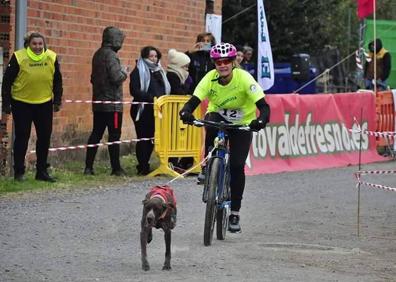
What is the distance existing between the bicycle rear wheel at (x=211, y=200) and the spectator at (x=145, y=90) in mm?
5632

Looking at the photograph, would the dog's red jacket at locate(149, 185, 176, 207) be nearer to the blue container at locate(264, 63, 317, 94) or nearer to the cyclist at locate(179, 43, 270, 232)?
the cyclist at locate(179, 43, 270, 232)

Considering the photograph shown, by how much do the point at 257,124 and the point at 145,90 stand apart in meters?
5.96

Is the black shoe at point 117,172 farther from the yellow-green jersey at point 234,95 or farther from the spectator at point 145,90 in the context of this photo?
the yellow-green jersey at point 234,95

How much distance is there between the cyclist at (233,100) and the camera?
385 inches

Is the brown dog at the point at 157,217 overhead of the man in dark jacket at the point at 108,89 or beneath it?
beneath

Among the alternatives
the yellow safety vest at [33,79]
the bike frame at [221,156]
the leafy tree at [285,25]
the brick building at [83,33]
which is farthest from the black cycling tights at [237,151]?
the leafy tree at [285,25]

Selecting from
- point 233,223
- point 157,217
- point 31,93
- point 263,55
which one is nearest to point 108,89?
point 31,93

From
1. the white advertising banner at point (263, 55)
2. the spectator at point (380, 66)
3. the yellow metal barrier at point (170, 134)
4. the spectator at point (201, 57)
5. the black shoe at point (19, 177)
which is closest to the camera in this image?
the black shoe at point (19, 177)

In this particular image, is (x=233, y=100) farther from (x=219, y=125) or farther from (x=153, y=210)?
(x=153, y=210)

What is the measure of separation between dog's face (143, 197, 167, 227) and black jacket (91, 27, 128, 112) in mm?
6539

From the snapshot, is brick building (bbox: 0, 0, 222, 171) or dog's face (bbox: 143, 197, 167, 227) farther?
brick building (bbox: 0, 0, 222, 171)

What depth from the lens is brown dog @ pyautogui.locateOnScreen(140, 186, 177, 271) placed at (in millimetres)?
8086

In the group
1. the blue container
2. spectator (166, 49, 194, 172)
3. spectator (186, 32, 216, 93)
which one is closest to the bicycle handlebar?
spectator (166, 49, 194, 172)

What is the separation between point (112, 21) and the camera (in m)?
17.5
